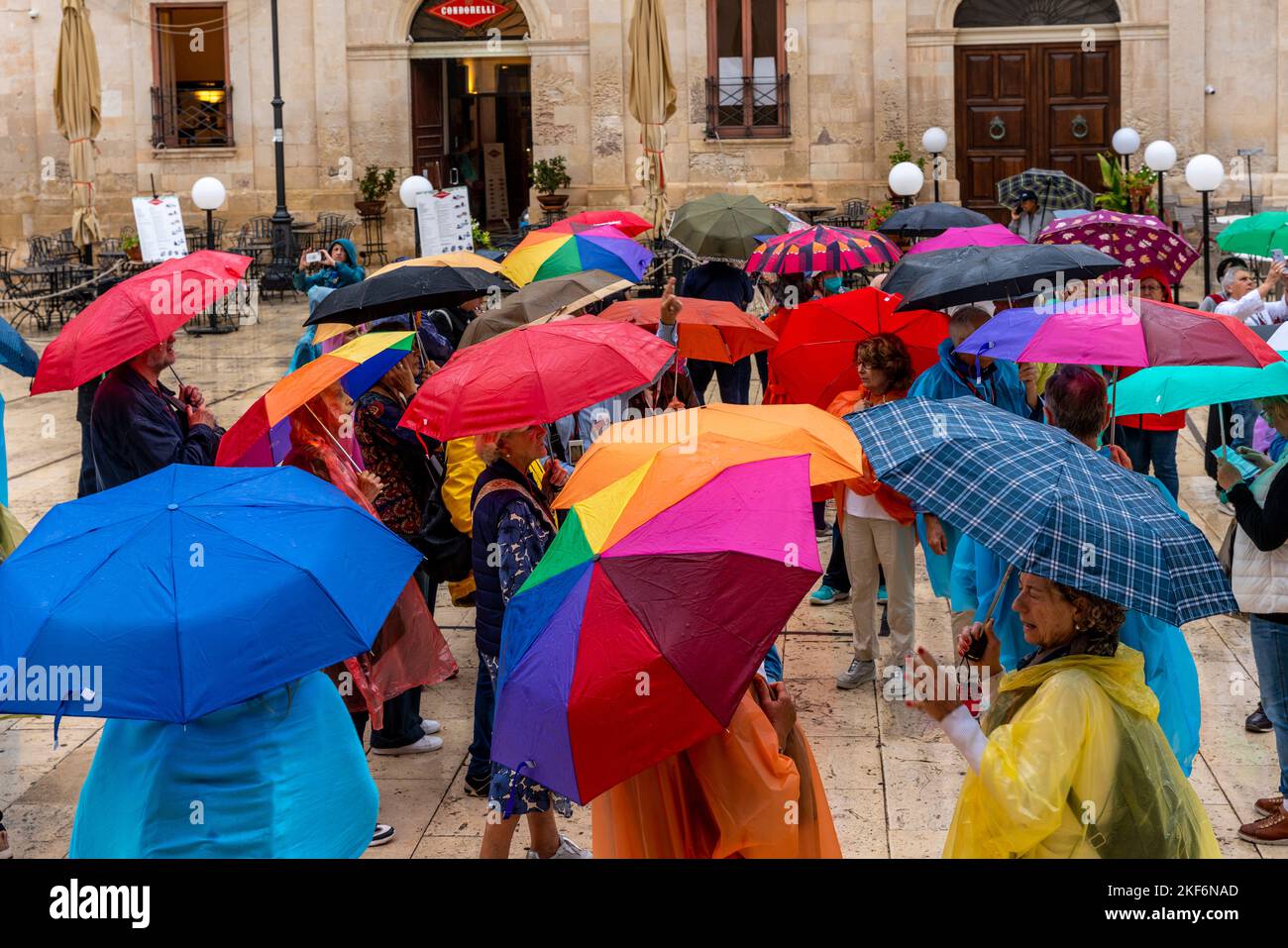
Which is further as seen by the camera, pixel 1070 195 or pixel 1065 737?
pixel 1070 195

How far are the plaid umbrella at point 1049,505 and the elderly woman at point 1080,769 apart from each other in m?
0.15

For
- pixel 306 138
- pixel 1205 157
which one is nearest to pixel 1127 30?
pixel 1205 157

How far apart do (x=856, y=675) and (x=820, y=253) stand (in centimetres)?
314

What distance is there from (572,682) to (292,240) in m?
19.4

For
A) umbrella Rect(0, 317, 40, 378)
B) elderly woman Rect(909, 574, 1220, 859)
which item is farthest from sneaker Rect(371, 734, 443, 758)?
elderly woman Rect(909, 574, 1220, 859)

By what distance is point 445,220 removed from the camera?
435 inches

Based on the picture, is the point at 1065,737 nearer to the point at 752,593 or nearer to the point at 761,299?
the point at 752,593

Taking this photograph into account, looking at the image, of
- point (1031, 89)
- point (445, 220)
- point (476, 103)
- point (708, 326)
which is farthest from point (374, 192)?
point (708, 326)

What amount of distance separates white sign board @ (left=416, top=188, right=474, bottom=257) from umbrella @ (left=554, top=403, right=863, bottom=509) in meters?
6.64

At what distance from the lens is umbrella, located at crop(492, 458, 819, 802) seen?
3.45 meters

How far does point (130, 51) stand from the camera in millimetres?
23828

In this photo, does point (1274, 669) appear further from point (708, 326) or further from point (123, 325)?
point (123, 325)

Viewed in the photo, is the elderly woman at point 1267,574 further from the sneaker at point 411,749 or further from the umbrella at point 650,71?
the umbrella at point 650,71

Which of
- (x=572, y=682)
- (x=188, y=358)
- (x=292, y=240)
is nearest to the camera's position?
(x=572, y=682)
